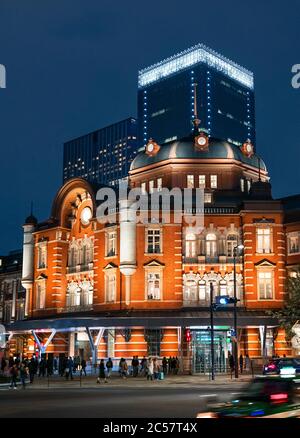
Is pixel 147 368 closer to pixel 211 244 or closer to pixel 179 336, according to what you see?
pixel 179 336

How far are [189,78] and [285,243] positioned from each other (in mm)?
129698

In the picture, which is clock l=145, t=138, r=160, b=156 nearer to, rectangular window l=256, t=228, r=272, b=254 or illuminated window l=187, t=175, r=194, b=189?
illuminated window l=187, t=175, r=194, b=189

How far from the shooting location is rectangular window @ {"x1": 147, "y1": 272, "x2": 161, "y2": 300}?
5431 centimetres

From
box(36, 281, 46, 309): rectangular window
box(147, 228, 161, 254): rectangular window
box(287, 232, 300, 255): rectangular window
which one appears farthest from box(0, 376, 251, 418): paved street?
box(36, 281, 46, 309): rectangular window

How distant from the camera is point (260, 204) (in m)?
54.9

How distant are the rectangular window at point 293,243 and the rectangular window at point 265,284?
2802mm

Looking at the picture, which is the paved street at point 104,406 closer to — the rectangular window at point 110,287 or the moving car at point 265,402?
the moving car at point 265,402

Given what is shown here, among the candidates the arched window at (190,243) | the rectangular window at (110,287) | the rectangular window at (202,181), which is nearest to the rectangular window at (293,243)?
the arched window at (190,243)

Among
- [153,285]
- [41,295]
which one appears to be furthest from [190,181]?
[41,295]

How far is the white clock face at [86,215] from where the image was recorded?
60.4m

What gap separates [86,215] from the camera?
6088 centimetres

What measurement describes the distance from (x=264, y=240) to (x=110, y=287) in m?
13.3

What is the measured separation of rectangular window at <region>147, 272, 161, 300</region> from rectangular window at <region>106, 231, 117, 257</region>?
387cm
